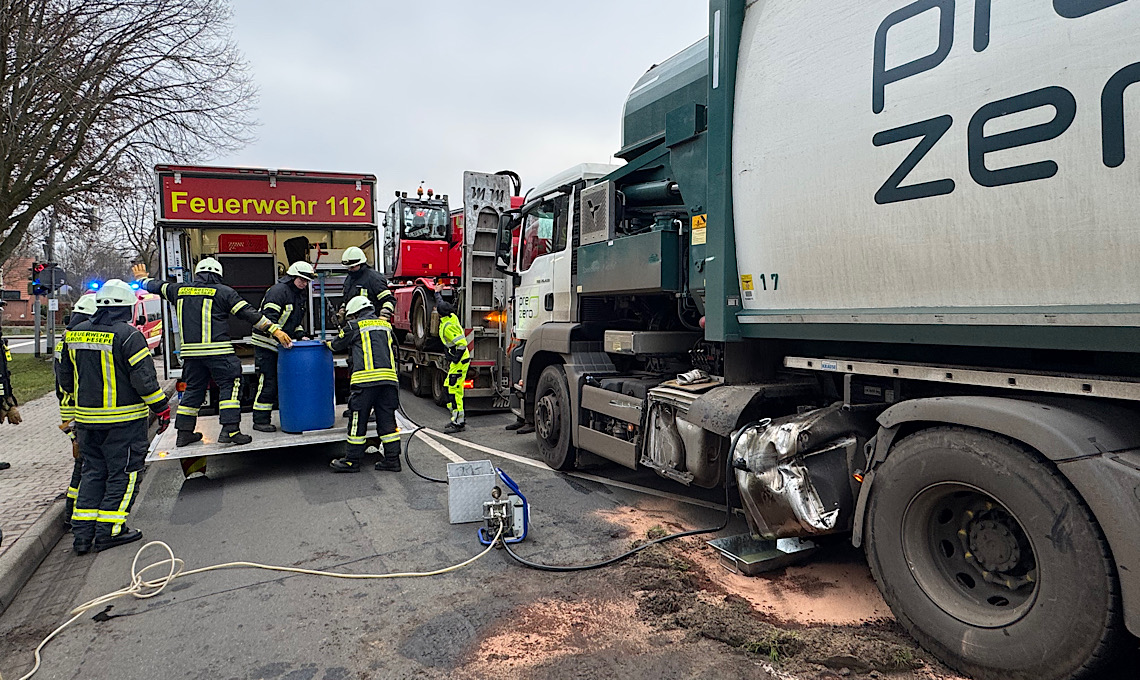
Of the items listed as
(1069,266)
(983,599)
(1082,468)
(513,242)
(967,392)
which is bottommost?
(983,599)

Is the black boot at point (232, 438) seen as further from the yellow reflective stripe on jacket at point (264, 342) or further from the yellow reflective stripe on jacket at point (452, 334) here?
the yellow reflective stripe on jacket at point (452, 334)

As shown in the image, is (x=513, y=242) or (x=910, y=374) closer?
(x=910, y=374)

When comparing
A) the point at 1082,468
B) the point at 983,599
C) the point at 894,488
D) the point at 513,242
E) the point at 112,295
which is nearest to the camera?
the point at 1082,468

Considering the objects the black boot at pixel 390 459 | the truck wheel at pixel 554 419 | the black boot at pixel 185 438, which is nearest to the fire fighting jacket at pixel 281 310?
the black boot at pixel 185 438

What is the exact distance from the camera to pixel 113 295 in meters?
4.42

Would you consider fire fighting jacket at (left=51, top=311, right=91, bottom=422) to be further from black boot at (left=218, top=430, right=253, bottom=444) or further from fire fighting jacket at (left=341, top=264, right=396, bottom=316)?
fire fighting jacket at (left=341, top=264, right=396, bottom=316)

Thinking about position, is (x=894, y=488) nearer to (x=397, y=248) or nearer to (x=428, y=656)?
(x=428, y=656)

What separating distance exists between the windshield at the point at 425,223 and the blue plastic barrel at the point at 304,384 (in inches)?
268

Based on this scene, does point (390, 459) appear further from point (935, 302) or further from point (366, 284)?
point (935, 302)

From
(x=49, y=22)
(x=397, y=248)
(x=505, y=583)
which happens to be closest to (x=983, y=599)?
(x=505, y=583)

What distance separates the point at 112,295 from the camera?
14.5 ft

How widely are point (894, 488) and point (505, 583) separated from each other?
204 centimetres

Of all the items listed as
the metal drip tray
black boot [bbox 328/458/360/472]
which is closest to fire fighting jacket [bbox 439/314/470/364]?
black boot [bbox 328/458/360/472]

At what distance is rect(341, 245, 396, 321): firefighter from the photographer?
6.27 metres
